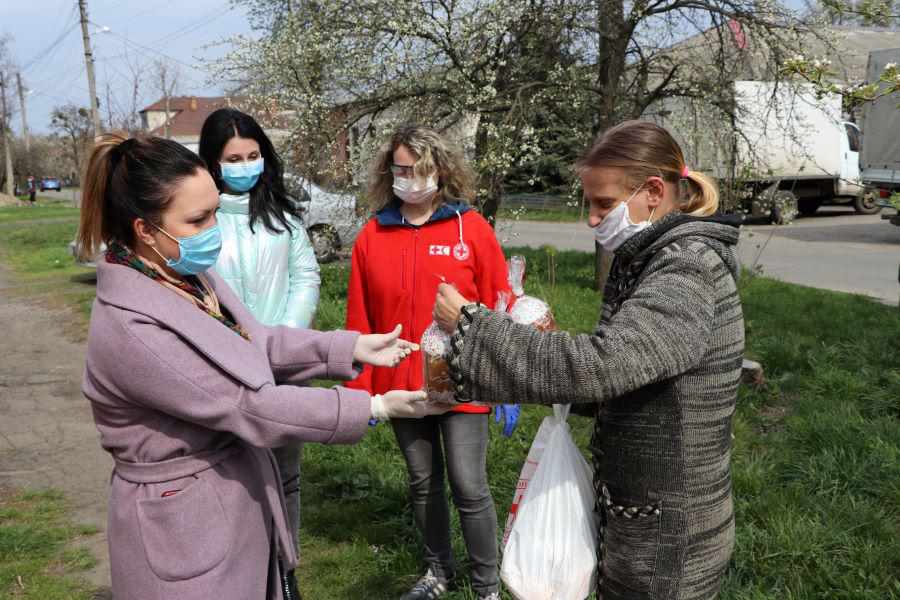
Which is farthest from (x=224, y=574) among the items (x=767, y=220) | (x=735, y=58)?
(x=767, y=220)

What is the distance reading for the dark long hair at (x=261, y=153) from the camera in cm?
331

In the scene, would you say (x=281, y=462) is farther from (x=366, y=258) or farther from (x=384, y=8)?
(x=384, y=8)

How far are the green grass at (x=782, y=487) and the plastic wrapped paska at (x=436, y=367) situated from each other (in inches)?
64.5

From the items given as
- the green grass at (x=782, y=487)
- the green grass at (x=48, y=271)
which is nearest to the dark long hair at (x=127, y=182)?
the green grass at (x=782, y=487)

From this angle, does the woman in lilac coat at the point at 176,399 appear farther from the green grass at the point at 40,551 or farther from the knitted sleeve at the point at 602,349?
the green grass at the point at 40,551

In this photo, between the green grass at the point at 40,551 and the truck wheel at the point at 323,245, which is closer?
the green grass at the point at 40,551

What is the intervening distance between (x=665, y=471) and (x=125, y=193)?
4.86 feet

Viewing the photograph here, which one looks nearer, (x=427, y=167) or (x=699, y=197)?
(x=699, y=197)

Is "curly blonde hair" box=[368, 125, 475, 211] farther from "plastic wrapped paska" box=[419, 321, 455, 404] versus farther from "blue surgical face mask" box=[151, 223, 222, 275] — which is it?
"blue surgical face mask" box=[151, 223, 222, 275]

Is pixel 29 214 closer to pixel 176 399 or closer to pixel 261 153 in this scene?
pixel 261 153

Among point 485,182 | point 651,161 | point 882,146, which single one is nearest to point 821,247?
point 882,146

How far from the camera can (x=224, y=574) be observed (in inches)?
77.3

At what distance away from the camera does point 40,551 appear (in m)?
4.13

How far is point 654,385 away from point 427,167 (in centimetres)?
172
